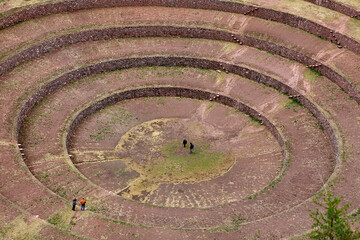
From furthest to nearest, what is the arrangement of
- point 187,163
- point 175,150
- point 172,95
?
1. point 172,95
2. point 175,150
3. point 187,163

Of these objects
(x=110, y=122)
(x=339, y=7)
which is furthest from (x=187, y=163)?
(x=339, y=7)

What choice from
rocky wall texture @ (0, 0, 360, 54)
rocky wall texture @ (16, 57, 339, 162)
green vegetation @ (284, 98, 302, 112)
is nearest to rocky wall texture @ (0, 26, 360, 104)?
rocky wall texture @ (16, 57, 339, 162)

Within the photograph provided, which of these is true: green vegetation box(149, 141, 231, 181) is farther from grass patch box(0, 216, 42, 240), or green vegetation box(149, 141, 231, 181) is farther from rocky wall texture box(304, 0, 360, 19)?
rocky wall texture box(304, 0, 360, 19)

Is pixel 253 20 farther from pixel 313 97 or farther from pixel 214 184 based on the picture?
pixel 214 184

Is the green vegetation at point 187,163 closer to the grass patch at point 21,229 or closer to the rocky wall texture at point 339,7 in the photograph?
the grass patch at point 21,229

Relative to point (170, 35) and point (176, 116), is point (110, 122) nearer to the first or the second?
point (176, 116)

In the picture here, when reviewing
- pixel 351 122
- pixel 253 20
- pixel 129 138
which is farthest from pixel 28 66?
pixel 351 122
